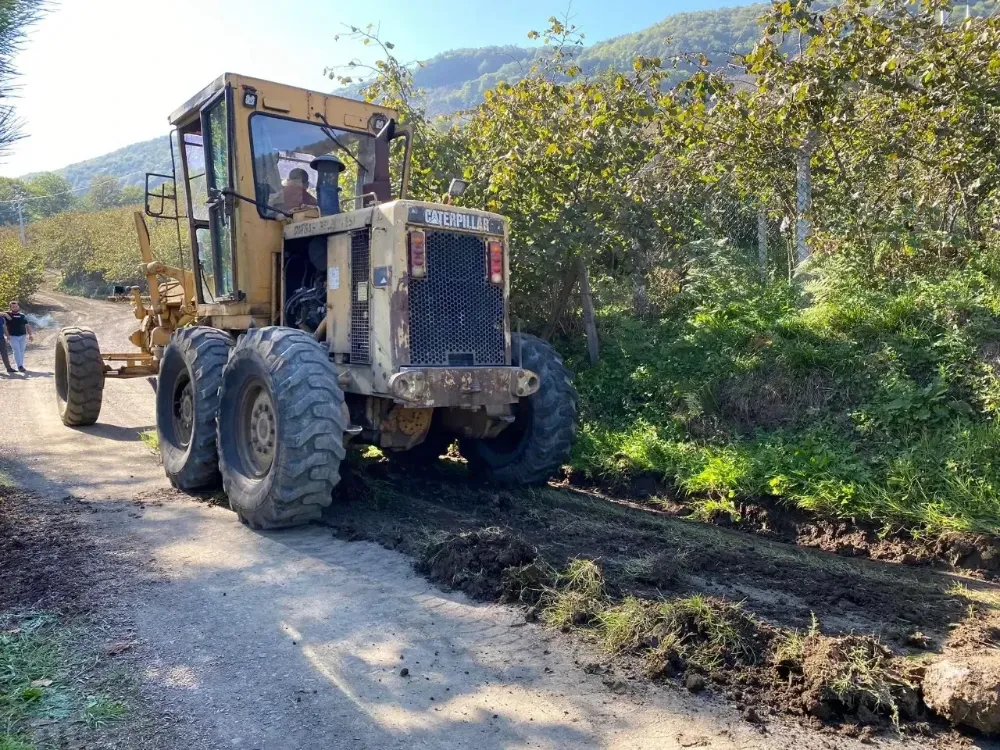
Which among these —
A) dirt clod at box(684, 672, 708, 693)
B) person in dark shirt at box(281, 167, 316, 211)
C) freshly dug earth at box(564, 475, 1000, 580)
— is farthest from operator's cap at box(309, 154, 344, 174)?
dirt clod at box(684, 672, 708, 693)

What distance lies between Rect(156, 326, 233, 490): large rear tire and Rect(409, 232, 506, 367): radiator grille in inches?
68.2

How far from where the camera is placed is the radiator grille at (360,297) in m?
5.82

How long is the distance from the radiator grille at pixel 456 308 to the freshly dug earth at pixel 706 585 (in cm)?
Result: 123

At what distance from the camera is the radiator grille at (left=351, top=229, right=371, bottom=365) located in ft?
19.1

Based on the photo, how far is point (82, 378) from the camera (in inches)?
374

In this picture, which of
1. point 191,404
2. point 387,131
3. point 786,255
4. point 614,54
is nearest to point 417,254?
point 387,131

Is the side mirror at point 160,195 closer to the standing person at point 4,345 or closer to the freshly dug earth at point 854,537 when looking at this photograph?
the freshly dug earth at point 854,537

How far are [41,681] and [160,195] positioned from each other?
17.5 ft

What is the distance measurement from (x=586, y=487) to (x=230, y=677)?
4.53 m

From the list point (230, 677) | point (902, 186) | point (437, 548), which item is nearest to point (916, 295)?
point (902, 186)

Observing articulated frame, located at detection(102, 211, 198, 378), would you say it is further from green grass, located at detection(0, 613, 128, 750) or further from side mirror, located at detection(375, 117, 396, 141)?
green grass, located at detection(0, 613, 128, 750)

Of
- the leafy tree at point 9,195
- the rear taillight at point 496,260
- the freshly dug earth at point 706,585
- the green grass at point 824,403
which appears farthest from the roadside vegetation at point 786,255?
the leafy tree at point 9,195

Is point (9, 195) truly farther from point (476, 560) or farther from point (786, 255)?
point (476, 560)

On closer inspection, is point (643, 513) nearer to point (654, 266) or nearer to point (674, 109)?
point (674, 109)
